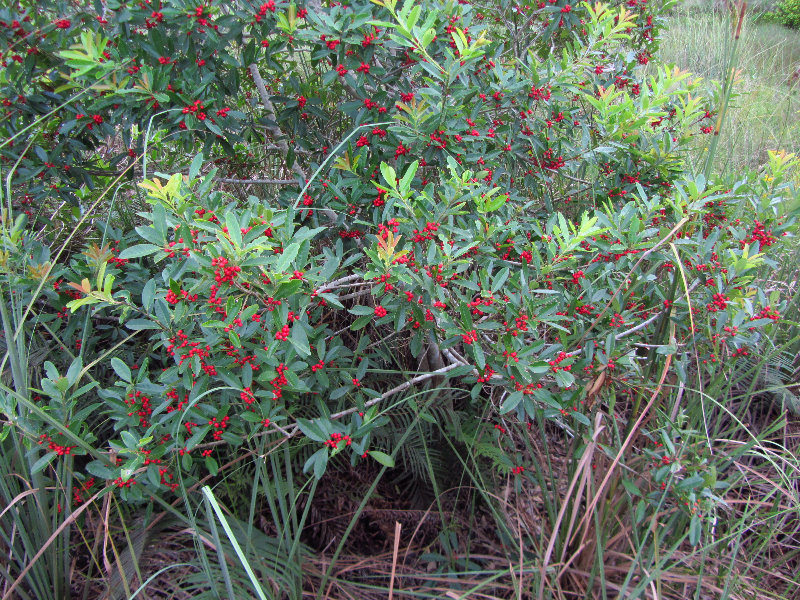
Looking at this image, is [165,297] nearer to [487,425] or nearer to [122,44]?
[122,44]

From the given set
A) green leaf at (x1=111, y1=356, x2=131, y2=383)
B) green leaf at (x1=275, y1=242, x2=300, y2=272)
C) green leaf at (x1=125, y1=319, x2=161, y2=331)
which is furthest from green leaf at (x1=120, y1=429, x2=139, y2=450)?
green leaf at (x1=275, y1=242, x2=300, y2=272)

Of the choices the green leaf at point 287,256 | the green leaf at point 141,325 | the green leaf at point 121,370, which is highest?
the green leaf at point 287,256

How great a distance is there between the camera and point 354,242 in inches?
77.9

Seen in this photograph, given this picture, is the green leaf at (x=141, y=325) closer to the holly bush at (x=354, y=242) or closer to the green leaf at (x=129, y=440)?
the holly bush at (x=354, y=242)

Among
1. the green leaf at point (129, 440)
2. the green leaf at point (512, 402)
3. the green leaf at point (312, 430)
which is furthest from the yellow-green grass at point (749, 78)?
the green leaf at point (129, 440)

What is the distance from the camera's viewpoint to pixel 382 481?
218 centimetres

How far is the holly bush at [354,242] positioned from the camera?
1.40 metres

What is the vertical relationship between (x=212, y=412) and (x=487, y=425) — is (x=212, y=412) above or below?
above

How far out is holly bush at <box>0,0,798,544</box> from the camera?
1403 millimetres

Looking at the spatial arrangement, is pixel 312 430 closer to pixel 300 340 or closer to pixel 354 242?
pixel 300 340

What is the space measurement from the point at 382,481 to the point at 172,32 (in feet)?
5.81

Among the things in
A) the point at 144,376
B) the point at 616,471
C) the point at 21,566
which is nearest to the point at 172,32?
the point at 144,376

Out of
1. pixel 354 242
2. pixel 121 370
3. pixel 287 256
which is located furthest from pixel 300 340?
pixel 354 242

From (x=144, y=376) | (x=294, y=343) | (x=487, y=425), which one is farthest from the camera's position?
(x=487, y=425)
